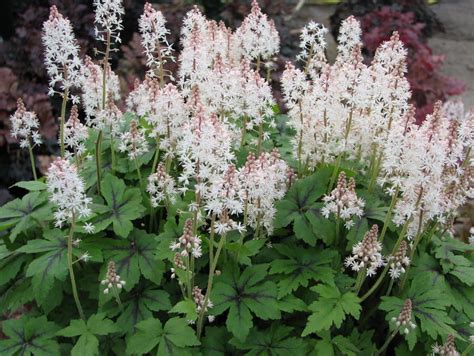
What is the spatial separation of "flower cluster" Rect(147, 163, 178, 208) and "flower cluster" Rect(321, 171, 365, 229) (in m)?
0.74

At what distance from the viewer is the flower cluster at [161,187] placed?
2.71m

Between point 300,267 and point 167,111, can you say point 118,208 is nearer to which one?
point 167,111

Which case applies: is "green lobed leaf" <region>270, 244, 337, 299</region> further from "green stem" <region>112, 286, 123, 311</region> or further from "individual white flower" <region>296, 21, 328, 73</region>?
"individual white flower" <region>296, 21, 328, 73</region>

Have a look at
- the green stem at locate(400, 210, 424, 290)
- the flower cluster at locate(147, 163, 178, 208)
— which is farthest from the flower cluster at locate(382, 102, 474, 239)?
the flower cluster at locate(147, 163, 178, 208)

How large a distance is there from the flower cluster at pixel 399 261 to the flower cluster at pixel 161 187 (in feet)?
3.51

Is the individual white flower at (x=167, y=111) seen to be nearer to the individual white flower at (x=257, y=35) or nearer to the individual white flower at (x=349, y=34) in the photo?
the individual white flower at (x=257, y=35)

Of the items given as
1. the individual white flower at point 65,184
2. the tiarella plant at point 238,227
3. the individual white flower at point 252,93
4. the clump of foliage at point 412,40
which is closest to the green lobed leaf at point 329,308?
the tiarella plant at point 238,227

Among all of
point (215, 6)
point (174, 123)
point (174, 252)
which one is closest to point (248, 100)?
point (174, 123)

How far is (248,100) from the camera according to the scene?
2871 mm

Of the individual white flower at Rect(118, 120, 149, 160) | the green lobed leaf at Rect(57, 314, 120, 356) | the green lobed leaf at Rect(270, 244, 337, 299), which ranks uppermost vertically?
the individual white flower at Rect(118, 120, 149, 160)

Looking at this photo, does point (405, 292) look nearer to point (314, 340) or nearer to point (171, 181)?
point (314, 340)

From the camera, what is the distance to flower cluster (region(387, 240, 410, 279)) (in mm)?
2615

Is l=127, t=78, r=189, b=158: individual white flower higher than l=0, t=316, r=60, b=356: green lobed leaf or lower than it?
higher

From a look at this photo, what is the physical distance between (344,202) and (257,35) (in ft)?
4.09
